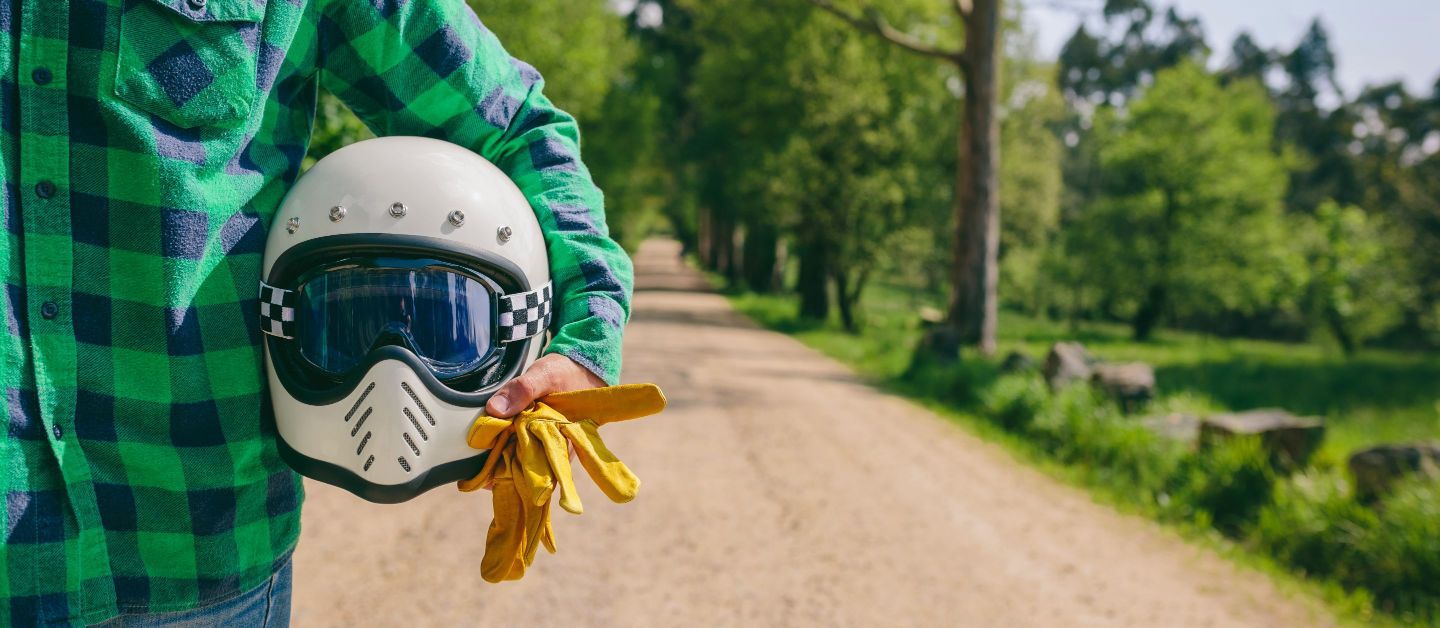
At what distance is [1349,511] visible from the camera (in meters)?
5.40

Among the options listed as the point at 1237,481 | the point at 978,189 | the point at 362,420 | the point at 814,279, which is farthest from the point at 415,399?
the point at 814,279

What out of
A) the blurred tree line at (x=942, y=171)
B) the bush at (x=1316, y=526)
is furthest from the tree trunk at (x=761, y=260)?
the bush at (x=1316, y=526)

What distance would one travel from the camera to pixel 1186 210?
30.4 metres

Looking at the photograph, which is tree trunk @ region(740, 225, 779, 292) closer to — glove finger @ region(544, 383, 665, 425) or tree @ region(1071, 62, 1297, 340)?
tree @ region(1071, 62, 1297, 340)

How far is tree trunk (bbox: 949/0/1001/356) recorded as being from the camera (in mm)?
13094

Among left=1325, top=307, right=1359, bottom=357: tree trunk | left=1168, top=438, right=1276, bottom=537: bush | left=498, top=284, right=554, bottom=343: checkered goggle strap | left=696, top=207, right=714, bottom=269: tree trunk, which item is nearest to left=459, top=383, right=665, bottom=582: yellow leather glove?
left=498, top=284, right=554, bottom=343: checkered goggle strap

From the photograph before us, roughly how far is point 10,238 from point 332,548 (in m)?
3.85

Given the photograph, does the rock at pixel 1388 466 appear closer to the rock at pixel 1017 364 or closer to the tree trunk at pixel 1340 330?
the rock at pixel 1017 364

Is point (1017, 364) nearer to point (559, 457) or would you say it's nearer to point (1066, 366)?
point (1066, 366)

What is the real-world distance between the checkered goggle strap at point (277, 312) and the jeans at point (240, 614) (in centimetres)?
38

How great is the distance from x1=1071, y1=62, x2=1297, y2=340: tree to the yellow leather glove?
3211 centimetres

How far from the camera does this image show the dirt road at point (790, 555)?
4.21m

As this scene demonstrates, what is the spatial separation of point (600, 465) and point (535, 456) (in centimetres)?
10

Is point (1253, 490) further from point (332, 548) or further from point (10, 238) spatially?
point (10, 238)
